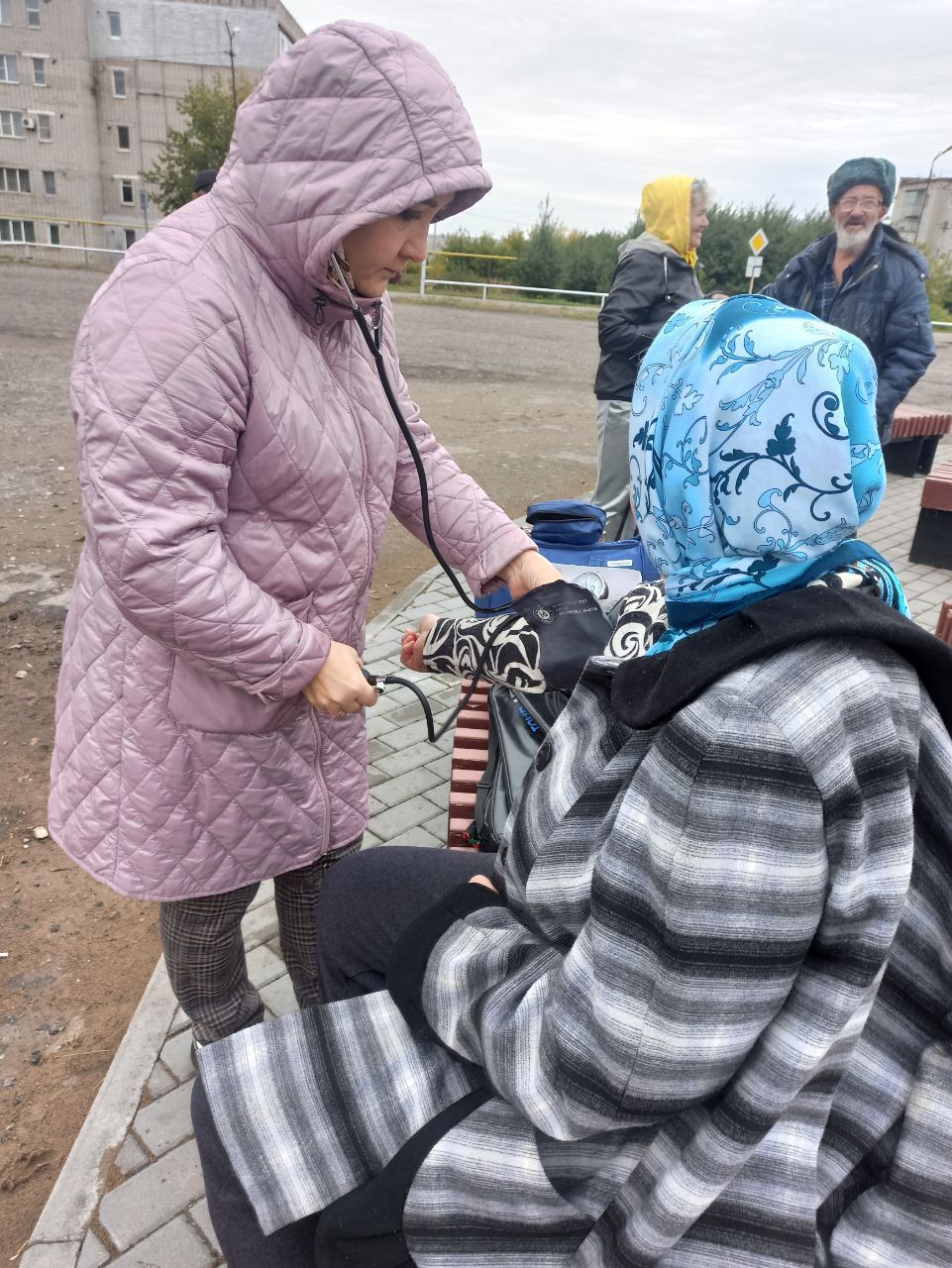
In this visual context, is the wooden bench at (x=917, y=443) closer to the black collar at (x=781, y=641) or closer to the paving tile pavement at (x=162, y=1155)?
the paving tile pavement at (x=162, y=1155)

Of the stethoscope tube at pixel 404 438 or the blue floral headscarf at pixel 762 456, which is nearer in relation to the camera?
the blue floral headscarf at pixel 762 456

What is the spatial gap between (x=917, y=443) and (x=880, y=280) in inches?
166

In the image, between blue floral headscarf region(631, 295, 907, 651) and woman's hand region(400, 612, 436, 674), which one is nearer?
blue floral headscarf region(631, 295, 907, 651)

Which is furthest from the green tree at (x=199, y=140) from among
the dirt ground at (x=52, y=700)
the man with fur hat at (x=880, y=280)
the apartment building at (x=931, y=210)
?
the apartment building at (x=931, y=210)

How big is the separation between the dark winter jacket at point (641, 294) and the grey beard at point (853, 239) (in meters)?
0.86

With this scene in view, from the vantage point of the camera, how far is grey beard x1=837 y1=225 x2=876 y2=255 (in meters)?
5.20

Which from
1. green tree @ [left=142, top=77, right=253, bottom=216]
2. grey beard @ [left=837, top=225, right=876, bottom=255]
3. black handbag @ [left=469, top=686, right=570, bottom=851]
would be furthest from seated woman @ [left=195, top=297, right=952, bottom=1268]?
green tree @ [left=142, top=77, right=253, bottom=216]

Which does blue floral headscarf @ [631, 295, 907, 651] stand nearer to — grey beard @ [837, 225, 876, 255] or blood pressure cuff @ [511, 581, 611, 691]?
blood pressure cuff @ [511, 581, 611, 691]

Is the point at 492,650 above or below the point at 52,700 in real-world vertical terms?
above

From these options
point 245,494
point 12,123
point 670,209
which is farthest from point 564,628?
point 12,123

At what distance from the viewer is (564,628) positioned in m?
1.83

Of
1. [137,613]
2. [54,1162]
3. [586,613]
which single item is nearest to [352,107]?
[137,613]

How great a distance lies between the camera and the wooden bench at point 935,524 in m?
5.99

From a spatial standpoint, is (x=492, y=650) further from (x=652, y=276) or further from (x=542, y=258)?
(x=542, y=258)
